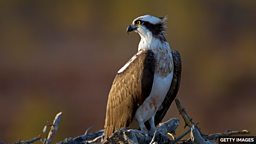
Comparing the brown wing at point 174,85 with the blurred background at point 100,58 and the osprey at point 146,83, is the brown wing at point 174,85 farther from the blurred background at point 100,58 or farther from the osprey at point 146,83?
the blurred background at point 100,58

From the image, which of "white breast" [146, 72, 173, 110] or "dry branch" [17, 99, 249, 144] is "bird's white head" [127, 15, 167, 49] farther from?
"dry branch" [17, 99, 249, 144]

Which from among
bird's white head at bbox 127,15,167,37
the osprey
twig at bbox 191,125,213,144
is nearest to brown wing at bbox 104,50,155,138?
the osprey

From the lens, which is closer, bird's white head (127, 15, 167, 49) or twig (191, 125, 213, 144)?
twig (191, 125, 213, 144)

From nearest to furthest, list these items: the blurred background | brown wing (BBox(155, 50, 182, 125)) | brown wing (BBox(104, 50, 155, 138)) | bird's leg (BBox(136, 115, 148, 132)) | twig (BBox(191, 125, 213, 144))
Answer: twig (BBox(191, 125, 213, 144)), brown wing (BBox(104, 50, 155, 138)), bird's leg (BBox(136, 115, 148, 132)), brown wing (BBox(155, 50, 182, 125)), the blurred background

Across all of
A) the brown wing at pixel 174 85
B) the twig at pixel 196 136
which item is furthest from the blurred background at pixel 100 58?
the twig at pixel 196 136

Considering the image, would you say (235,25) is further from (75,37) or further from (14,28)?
(14,28)

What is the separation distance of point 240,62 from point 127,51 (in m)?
3.20

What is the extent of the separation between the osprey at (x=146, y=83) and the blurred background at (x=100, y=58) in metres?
11.1

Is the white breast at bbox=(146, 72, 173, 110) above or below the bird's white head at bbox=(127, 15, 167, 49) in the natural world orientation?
below

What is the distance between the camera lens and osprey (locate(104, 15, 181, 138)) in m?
11.8

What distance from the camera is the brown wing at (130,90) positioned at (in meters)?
11.8

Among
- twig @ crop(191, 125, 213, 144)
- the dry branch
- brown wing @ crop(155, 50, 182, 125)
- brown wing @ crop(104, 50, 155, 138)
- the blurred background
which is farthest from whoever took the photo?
the blurred background

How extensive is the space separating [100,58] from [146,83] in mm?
21272

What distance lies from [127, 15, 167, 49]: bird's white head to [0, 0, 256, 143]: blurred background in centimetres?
1114
